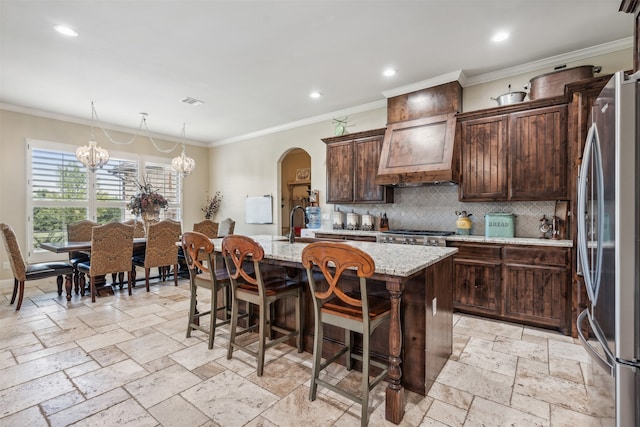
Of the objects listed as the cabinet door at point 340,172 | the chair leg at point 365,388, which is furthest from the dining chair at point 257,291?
the cabinet door at point 340,172

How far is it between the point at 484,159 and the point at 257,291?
302cm

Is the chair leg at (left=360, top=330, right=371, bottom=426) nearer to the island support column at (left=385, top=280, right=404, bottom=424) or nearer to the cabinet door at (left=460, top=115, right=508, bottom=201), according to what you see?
the island support column at (left=385, top=280, right=404, bottom=424)

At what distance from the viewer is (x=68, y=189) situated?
5.42 metres

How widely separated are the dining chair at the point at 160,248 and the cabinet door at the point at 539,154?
472 centimetres

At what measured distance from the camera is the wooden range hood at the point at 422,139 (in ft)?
12.3

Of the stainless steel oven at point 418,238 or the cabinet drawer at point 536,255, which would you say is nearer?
the cabinet drawer at point 536,255

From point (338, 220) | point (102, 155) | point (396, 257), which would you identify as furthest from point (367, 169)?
point (102, 155)

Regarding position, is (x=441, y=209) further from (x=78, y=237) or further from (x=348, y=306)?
(x=78, y=237)

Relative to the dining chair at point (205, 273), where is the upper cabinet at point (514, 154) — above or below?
above

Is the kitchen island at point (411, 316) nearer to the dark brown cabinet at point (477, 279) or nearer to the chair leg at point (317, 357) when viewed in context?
the chair leg at point (317, 357)

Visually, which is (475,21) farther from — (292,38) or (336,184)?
(336,184)

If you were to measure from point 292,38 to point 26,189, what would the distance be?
5.15 m

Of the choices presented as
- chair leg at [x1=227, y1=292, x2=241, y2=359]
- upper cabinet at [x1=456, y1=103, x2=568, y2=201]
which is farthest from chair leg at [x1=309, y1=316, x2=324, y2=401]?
upper cabinet at [x1=456, y1=103, x2=568, y2=201]

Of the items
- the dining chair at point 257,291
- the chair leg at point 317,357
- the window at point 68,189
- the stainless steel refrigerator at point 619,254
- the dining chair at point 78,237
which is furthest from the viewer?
the window at point 68,189
